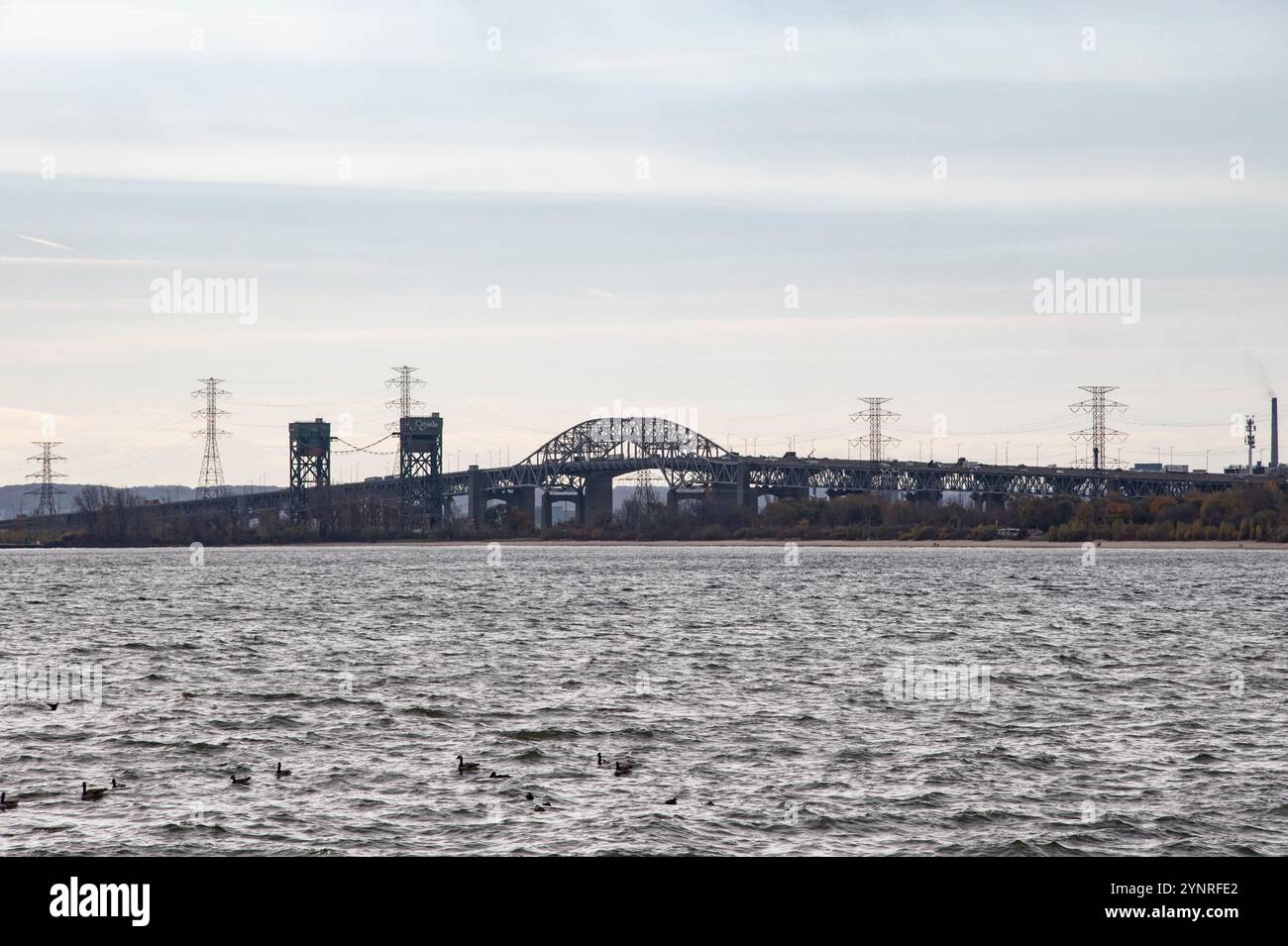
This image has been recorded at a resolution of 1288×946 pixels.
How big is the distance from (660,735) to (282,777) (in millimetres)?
Result: 7143

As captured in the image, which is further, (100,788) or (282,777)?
(282,777)

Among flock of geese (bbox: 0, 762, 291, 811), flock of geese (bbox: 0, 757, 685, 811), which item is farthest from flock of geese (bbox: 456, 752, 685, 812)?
flock of geese (bbox: 0, 762, 291, 811)

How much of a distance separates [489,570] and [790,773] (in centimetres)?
11234

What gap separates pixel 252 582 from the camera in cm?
10781

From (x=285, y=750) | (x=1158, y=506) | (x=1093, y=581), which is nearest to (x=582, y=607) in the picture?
(x=1093, y=581)

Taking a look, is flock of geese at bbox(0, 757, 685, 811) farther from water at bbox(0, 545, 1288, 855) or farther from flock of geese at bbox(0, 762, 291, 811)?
water at bbox(0, 545, 1288, 855)

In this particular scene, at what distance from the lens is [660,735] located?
2655 centimetres

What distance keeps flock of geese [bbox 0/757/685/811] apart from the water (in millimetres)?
176

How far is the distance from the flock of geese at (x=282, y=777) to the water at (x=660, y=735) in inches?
6.9

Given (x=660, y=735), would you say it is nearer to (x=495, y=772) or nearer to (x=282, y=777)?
(x=495, y=772)

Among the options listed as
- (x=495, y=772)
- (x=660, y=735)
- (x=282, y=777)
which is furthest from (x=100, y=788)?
(x=660, y=735)

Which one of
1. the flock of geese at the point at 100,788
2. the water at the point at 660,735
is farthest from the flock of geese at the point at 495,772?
the flock of geese at the point at 100,788

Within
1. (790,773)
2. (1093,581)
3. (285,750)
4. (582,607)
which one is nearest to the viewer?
Result: (790,773)

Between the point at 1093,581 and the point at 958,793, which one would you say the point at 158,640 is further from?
the point at 1093,581
